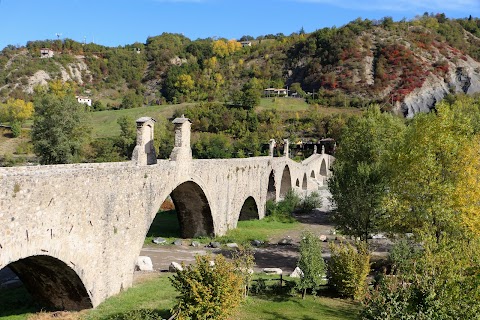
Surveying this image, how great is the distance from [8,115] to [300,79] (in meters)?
89.1

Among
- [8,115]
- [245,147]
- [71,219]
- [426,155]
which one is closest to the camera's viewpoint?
[71,219]

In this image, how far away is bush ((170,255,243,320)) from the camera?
1220cm

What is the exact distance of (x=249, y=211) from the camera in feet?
125

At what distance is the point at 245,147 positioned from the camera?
247 ft

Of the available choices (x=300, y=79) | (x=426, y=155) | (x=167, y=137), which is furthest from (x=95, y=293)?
(x=300, y=79)

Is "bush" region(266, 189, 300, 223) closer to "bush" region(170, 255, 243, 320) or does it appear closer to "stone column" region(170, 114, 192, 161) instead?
"stone column" region(170, 114, 192, 161)

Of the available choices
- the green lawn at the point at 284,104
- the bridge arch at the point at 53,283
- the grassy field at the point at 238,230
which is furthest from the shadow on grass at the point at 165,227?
the green lawn at the point at 284,104

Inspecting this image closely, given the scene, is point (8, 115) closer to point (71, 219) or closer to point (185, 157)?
point (185, 157)

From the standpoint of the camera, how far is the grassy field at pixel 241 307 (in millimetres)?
14431

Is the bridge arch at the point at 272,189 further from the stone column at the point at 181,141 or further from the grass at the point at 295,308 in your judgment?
the grass at the point at 295,308

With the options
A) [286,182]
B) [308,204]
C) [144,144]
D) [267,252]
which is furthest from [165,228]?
[286,182]

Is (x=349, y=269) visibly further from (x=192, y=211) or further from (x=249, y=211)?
(x=249, y=211)

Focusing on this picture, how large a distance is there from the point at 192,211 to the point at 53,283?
46.3ft

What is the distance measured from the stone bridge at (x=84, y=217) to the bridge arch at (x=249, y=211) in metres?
12.0
